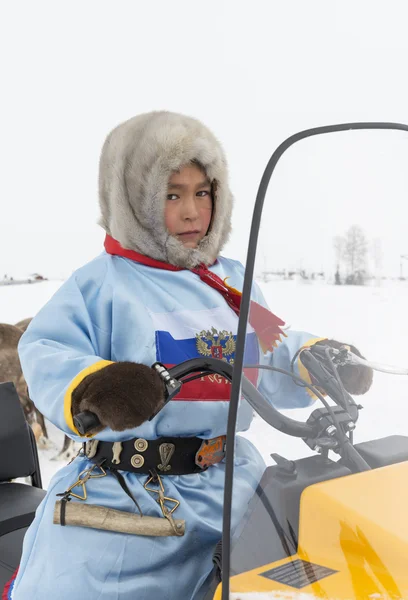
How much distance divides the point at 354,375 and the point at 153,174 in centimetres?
51

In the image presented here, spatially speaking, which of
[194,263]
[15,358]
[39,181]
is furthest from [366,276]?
[39,181]

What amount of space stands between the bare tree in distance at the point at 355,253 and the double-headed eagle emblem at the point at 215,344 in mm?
362

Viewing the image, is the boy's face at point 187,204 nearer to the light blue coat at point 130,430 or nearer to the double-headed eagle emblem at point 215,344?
the light blue coat at point 130,430

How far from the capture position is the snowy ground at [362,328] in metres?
0.72

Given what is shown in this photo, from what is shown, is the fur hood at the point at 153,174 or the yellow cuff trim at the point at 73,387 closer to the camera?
the yellow cuff trim at the point at 73,387

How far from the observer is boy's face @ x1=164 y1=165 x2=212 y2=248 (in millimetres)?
1136

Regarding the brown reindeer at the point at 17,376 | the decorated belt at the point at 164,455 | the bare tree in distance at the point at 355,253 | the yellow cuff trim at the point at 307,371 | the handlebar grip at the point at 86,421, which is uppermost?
the bare tree in distance at the point at 355,253

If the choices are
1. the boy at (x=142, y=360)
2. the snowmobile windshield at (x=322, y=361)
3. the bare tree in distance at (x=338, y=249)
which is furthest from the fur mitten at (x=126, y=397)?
the bare tree in distance at (x=338, y=249)

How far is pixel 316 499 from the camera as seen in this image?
69 centimetres

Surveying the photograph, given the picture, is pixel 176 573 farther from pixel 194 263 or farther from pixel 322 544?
pixel 194 263

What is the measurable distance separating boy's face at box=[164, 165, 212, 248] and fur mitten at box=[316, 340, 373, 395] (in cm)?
47

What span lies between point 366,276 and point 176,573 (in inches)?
20.6

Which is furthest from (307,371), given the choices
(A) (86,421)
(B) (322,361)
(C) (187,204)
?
(C) (187,204)

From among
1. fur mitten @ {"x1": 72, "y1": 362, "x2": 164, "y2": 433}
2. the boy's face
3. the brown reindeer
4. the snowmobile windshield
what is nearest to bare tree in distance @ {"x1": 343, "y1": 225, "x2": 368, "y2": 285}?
the snowmobile windshield
